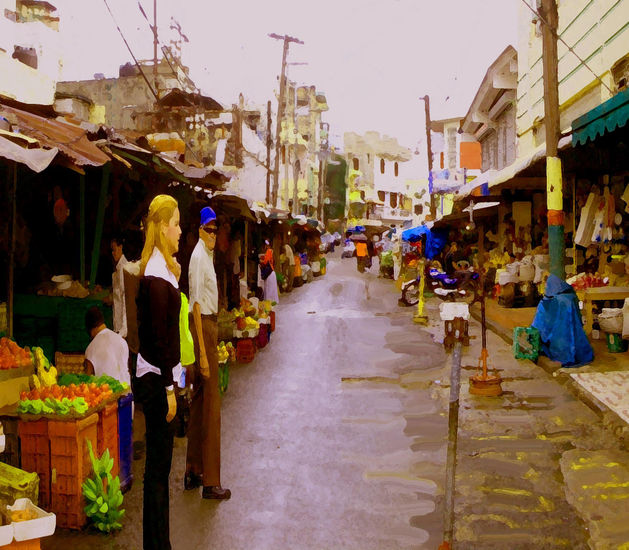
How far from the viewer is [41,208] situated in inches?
360

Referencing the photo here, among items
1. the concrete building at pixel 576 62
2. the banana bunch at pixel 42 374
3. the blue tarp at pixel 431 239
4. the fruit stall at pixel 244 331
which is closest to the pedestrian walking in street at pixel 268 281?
the fruit stall at pixel 244 331

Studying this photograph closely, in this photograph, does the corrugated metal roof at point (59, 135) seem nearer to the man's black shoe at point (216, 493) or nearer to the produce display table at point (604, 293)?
the man's black shoe at point (216, 493)

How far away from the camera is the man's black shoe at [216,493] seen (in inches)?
216

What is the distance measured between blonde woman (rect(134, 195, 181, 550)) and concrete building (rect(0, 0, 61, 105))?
10848 mm

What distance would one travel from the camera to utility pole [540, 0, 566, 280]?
1004 cm

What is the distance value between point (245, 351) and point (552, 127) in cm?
636

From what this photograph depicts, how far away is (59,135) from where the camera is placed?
20.9ft

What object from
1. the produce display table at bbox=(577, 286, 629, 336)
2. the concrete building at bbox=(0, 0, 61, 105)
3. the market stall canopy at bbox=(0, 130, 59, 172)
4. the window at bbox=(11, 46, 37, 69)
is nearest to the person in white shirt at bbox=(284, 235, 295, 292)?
the concrete building at bbox=(0, 0, 61, 105)

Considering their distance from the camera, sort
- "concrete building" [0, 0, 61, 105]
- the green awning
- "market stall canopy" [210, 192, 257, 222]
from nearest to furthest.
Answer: the green awning, "market stall canopy" [210, 192, 257, 222], "concrete building" [0, 0, 61, 105]

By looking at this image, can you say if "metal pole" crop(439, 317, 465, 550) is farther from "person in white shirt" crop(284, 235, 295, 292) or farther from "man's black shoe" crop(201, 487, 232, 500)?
"person in white shirt" crop(284, 235, 295, 292)

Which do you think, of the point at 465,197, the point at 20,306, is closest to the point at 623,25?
the point at 465,197

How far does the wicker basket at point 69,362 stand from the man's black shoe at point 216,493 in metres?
3.19

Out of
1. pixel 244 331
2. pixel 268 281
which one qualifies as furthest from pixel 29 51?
pixel 244 331

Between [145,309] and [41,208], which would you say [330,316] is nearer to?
[41,208]
